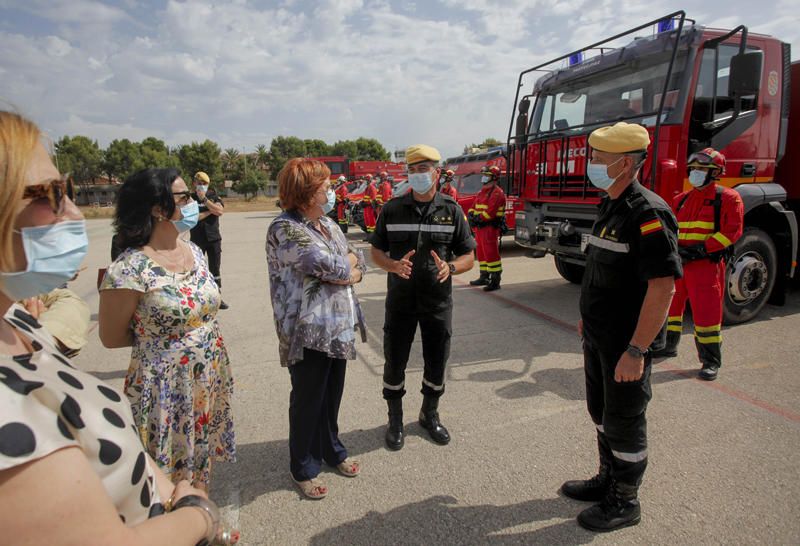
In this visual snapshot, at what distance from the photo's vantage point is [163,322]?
205cm

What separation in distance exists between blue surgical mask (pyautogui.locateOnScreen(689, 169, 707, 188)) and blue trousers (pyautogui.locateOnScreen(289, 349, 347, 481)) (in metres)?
3.61

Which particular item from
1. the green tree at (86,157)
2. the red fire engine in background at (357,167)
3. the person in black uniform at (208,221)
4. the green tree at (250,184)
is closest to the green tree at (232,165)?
the green tree at (250,184)

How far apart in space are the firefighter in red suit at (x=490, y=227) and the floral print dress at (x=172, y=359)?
225 inches

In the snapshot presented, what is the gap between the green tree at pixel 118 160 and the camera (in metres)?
53.8

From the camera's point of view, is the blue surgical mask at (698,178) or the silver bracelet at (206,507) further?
the blue surgical mask at (698,178)

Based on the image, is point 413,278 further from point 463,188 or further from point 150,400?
point 463,188

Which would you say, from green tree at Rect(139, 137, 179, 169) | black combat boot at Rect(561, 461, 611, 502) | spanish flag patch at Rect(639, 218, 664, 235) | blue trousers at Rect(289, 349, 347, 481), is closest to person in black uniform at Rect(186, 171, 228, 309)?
blue trousers at Rect(289, 349, 347, 481)

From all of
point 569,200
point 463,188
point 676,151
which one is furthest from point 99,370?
point 463,188

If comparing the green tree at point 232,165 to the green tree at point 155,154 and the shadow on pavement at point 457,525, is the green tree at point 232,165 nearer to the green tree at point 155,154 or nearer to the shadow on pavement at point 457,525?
the green tree at point 155,154

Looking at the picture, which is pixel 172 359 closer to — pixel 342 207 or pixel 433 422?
pixel 433 422

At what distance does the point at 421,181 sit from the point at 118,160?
62190mm

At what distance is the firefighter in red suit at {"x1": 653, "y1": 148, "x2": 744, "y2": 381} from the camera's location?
4.02m

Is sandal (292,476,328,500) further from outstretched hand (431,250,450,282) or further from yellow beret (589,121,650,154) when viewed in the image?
yellow beret (589,121,650,154)

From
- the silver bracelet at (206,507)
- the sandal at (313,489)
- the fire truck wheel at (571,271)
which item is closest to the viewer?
the silver bracelet at (206,507)
